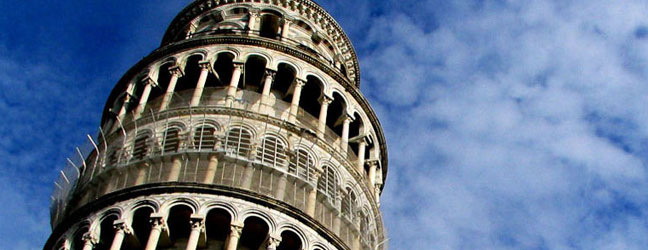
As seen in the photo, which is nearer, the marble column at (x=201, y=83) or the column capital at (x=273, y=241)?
the column capital at (x=273, y=241)

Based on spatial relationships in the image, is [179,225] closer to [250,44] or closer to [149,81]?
[149,81]

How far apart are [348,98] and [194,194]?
297 inches

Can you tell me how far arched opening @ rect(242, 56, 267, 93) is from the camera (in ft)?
81.3

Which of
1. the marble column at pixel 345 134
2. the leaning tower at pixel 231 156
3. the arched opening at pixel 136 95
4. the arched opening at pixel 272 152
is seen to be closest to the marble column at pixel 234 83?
the leaning tower at pixel 231 156

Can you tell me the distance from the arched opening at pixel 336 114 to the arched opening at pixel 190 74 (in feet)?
12.5

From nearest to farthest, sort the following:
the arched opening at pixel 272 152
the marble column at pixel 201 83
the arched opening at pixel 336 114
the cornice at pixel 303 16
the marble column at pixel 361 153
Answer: the arched opening at pixel 272 152 < the marble column at pixel 201 83 < the marble column at pixel 361 153 < the arched opening at pixel 336 114 < the cornice at pixel 303 16

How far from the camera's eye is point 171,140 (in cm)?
2138

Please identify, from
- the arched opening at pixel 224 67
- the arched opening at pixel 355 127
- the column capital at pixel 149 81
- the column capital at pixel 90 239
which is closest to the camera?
the column capital at pixel 90 239

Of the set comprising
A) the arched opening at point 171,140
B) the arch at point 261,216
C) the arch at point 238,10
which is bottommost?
the arch at point 261,216

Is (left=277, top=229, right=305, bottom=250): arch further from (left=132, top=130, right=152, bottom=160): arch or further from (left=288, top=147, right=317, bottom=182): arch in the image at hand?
(left=132, top=130, right=152, bottom=160): arch

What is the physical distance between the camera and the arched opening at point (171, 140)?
20998 mm

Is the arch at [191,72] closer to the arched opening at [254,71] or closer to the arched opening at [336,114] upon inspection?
the arched opening at [254,71]

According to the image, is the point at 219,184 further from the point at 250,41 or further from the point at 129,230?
the point at 250,41

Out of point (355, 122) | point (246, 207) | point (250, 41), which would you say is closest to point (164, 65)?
point (250, 41)
